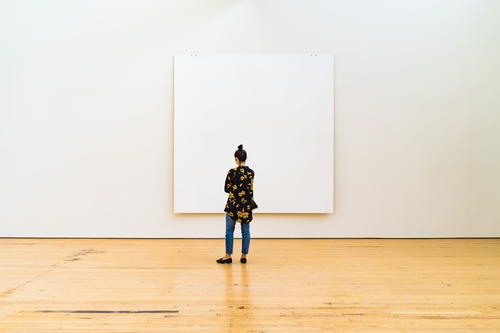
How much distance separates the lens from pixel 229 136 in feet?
17.6

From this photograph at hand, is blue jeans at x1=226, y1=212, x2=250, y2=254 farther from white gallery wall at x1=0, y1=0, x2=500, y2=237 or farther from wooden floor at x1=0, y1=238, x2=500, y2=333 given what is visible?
white gallery wall at x1=0, y1=0, x2=500, y2=237

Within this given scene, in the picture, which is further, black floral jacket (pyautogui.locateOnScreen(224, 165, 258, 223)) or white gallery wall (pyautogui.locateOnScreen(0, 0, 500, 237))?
white gallery wall (pyautogui.locateOnScreen(0, 0, 500, 237))

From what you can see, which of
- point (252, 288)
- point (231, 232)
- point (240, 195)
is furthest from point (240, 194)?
point (252, 288)

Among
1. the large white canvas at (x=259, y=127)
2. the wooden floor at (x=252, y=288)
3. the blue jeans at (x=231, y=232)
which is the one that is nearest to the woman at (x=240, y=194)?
the blue jeans at (x=231, y=232)

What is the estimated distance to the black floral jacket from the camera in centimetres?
396

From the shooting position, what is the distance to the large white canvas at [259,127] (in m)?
5.34

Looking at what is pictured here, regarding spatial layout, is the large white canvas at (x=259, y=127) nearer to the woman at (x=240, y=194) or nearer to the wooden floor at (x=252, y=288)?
the wooden floor at (x=252, y=288)

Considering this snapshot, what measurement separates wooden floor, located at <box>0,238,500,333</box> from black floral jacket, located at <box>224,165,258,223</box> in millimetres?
515

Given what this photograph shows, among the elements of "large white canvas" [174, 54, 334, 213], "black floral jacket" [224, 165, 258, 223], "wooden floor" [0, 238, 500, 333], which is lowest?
"wooden floor" [0, 238, 500, 333]

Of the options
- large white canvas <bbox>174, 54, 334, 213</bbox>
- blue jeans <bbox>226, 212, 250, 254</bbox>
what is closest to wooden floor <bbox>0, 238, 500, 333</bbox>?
blue jeans <bbox>226, 212, 250, 254</bbox>

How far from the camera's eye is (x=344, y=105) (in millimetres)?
5422

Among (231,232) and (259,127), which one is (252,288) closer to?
(231,232)

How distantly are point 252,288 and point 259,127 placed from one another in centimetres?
267

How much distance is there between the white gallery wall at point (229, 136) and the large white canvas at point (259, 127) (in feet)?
0.46
